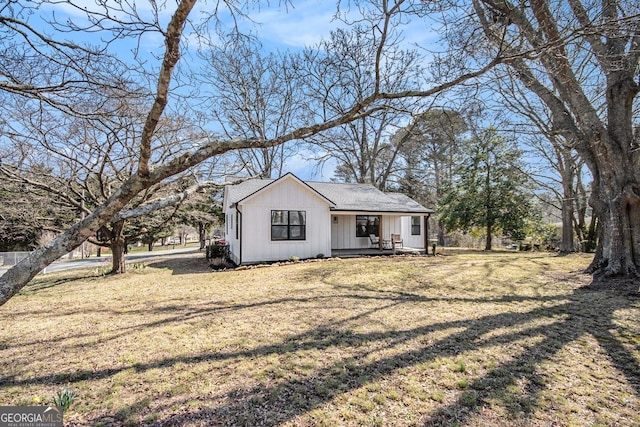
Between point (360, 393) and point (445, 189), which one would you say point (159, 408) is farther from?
point (445, 189)

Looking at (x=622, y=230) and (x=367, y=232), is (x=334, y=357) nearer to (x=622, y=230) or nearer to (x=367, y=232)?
(x=622, y=230)

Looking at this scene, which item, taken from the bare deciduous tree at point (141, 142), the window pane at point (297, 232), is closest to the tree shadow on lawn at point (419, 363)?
the bare deciduous tree at point (141, 142)

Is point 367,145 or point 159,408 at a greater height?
point 367,145

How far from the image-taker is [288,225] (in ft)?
42.8

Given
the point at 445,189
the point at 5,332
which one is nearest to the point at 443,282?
the point at 5,332

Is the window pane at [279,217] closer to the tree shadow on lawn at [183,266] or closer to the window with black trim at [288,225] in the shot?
the window with black trim at [288,225]

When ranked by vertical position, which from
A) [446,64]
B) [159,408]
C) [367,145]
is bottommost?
[159,408]

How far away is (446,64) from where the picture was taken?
450cm

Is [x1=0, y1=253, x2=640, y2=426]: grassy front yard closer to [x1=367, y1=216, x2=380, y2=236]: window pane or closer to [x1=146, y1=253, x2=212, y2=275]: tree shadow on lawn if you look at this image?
[x1=146, y1=253, x2=212, y2=275]: tree shadow on lawn

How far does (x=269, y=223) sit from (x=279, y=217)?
54 centimetres

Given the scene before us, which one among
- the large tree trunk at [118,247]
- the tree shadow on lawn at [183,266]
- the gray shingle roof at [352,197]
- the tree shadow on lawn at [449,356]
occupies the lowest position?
the tree shadow on lawn at [449,356]

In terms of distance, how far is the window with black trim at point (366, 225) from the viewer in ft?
55.2

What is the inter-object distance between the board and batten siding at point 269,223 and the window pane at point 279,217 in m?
0.18

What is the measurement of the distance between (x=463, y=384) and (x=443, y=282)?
545cm
